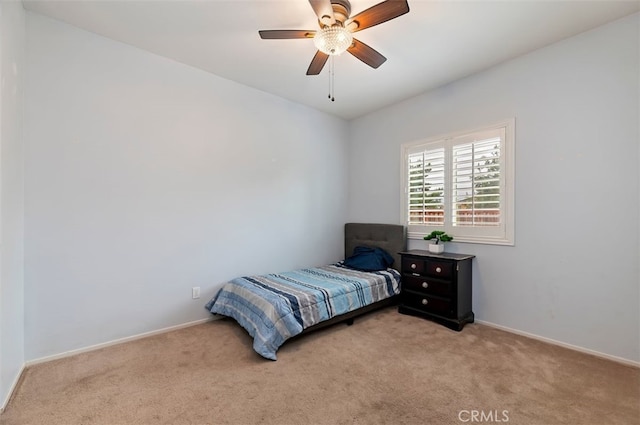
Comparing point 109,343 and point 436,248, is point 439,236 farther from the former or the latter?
point 109,343

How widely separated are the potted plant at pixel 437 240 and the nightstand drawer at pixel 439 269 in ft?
0.83

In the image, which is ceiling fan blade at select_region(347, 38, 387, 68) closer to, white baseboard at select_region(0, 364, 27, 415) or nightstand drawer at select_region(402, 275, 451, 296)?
nightstand drawer at select_region(402, 275, 451, 296)

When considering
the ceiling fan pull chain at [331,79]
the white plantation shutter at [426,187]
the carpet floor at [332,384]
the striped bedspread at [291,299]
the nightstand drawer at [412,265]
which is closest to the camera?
the carpet floor at [332,384]

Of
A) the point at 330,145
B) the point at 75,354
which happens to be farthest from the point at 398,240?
the point at 75,354

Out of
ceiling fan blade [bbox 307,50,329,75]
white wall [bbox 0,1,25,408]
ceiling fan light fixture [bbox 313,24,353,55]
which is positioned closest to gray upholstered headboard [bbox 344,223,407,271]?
ceiling fan blade [bbox 307,50,329,75]

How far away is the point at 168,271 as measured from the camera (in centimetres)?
286

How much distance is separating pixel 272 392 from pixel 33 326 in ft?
6.49

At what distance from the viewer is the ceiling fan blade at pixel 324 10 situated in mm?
1713

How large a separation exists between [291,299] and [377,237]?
6.19 feet

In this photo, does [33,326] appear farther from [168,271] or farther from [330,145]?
[330,145]

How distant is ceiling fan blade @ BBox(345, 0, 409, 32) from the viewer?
1.71 metres

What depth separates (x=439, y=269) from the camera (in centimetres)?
303

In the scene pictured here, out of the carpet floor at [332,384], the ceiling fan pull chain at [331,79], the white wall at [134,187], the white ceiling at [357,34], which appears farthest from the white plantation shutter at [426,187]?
the white wall at [134,187]

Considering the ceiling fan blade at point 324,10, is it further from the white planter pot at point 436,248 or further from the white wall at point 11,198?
the white planter pot at point 436,248
